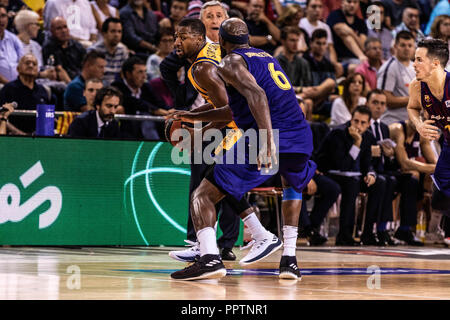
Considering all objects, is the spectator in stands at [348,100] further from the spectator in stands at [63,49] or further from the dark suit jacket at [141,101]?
the spectator in stands at [63,49]

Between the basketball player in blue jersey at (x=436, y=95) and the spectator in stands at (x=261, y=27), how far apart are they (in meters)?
7.28

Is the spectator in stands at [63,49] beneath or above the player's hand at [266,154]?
above

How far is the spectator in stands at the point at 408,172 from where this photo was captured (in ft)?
40.9

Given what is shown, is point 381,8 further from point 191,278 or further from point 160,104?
point 191,278

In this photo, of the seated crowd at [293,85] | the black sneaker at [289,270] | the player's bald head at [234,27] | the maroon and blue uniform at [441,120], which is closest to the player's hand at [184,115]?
the player's bald head at [234,27]

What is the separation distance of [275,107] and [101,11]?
27.7 ft

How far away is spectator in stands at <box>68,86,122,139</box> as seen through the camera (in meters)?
10.7

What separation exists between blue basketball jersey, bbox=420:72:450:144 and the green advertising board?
4.17 metres

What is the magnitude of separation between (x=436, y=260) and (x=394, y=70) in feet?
16.5

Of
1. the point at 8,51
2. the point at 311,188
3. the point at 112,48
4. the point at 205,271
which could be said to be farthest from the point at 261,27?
the point at 205,271

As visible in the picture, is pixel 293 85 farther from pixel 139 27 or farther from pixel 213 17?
pixel 213 17

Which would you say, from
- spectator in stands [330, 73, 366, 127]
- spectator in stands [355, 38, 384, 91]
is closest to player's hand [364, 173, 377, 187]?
spectator in stands [330, 73, 366, 127]

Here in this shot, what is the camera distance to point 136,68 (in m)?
12.1
